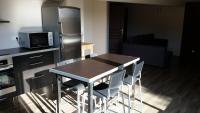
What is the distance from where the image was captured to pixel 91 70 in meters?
2.54

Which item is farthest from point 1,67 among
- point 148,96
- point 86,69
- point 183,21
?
point 183,21

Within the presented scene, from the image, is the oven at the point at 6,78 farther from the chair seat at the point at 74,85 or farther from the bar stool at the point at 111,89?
the bar stool at the point at 111,89

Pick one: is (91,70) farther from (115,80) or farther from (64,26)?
(64,26)

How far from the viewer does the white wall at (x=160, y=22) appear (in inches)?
303

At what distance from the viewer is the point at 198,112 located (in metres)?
3.22

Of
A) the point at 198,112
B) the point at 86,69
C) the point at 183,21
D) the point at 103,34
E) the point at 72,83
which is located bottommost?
the point at 198,112

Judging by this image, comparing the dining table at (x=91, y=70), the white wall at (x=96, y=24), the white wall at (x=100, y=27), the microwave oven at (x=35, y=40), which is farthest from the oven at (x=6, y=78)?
the white wall at (x=100, y=27)

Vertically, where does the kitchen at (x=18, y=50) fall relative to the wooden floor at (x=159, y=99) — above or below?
above

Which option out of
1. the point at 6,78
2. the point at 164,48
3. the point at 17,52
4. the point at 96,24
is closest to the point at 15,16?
the point at 17,52

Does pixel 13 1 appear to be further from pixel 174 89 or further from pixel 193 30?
pixel 193 30

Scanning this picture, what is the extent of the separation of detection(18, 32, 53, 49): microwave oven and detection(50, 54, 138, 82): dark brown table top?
1.34 m

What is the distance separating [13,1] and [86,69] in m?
2.34

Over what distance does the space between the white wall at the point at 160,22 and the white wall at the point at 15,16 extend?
17.9 feet

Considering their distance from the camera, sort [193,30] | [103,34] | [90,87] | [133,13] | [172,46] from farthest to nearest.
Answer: [133,13] < [172,46] < [193,30] < [103,34] < [90,87]
